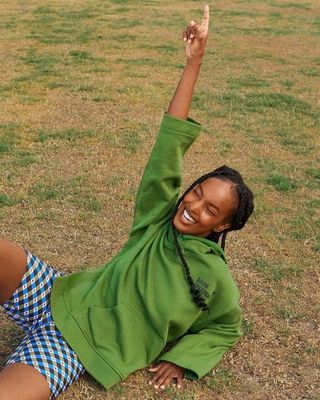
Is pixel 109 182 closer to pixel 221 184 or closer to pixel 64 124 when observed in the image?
pixel 64 124

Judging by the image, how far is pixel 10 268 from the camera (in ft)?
8.63

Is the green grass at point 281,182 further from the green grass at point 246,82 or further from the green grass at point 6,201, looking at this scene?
the green grass at point 246,82

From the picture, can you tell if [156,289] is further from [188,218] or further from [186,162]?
[186,162]

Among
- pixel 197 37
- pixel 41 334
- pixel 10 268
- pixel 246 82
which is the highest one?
pixel 197 37

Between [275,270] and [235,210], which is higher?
[235,210]

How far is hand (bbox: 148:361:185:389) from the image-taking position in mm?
2781

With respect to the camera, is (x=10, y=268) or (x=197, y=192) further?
(x=197, y=192)

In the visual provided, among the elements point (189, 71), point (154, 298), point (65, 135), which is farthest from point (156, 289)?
point (65, 135)

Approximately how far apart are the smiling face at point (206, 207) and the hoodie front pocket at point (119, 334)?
43cm

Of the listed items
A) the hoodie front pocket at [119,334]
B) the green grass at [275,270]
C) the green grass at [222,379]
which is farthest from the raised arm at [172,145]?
the green grass at [275,270]

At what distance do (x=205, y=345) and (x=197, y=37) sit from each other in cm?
135

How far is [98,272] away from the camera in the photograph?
9.48ft

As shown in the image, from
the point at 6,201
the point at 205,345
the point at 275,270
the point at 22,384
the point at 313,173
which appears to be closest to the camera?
the point at 22,384

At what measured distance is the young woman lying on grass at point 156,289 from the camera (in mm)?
2635
